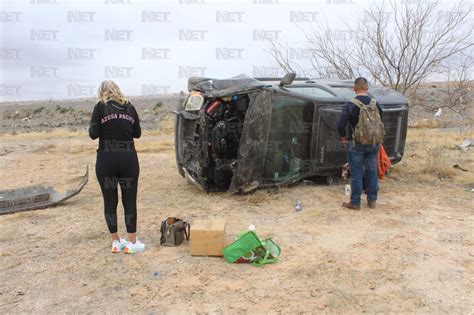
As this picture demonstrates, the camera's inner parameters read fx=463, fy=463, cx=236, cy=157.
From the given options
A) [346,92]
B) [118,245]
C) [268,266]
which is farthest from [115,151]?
[346,92]

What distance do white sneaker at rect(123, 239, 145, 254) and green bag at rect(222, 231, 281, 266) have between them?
3.14 ft

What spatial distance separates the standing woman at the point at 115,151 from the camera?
462cm

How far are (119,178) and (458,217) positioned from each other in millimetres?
4230

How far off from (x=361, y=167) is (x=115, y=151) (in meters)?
3.31

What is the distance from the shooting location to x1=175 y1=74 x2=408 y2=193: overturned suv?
6.76 meters

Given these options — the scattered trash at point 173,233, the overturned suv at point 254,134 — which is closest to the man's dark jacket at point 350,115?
the overturned suv at point 254,134

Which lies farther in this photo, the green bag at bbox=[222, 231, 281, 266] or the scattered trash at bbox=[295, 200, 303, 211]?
the scattered trash at bbox=[295, 200, 303, 211]

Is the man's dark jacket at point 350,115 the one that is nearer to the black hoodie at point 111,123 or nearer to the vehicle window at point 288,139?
the vehicle window at point 288,139

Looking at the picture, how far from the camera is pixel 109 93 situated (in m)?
4.61

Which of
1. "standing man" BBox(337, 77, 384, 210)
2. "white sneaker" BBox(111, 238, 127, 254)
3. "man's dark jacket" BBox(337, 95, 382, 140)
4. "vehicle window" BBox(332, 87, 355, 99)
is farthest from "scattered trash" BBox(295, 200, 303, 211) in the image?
"white sneaker" BBox(111, 238, 127, 254)

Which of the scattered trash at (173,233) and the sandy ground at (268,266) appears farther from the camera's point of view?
the scattered trash at (173,233)

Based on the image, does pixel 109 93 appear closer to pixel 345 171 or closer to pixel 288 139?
pixel 288 139

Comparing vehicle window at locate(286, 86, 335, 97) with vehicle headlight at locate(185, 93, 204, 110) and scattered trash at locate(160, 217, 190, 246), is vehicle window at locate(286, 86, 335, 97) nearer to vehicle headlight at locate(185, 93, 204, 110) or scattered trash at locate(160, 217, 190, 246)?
vehicle headlight at locate(185, 93, 204, 110)

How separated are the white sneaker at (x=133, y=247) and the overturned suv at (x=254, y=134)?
2.23 m
